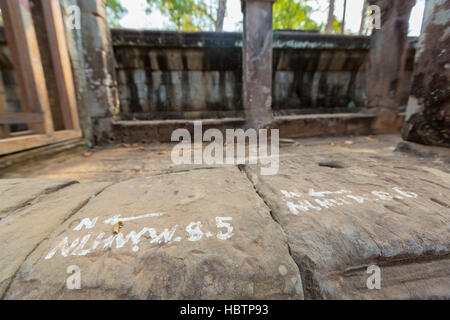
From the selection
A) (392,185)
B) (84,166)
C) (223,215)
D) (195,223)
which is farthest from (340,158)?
(84,166)

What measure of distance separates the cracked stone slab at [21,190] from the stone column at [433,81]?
3.37 m

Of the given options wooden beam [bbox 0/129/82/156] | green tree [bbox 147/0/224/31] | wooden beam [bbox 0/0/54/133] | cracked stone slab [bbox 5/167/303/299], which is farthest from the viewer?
green tree [bbox 147/0/224/31]

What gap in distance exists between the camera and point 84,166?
6.96 feet

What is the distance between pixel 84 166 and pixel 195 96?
3168 millimetres

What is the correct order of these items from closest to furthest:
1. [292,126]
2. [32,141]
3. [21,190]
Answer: [21,190], [32,141], [292,126]

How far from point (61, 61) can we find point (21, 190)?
7.37 ft

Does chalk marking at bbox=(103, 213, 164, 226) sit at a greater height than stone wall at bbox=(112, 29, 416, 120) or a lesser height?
lesser

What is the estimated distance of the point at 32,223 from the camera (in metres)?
0.92

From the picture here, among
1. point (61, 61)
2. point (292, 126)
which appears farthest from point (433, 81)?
point (61, 61)

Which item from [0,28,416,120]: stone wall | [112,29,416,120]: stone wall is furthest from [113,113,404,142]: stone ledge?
[112,29,416,120]: stone wall

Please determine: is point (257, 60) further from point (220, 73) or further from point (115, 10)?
point (115, 10)

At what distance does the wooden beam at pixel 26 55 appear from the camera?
2061mm

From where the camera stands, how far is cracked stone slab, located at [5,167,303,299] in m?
0.62

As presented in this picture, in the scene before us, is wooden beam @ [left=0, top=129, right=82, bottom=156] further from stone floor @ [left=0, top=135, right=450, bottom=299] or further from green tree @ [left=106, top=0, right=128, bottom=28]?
green tree @ [left=106, top=0, right=128, bottom=28]
